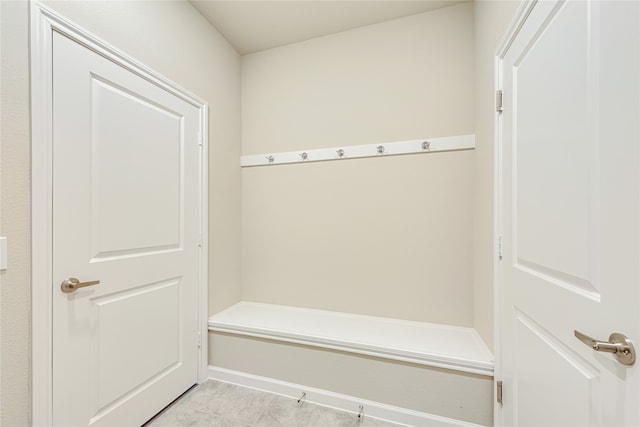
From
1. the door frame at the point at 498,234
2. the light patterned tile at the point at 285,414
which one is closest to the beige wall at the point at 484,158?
the door frame at the point at 498,234

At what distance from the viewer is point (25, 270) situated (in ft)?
3.33

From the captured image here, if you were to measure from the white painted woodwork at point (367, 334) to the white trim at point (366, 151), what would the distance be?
1261 mm

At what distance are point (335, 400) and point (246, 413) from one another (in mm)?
557

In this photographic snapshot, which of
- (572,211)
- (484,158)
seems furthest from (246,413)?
(484,158)

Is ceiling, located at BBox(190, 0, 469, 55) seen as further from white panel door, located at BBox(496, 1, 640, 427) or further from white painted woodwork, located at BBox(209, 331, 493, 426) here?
white painted woodwork, located at BBox(209, 331, 493, 426)

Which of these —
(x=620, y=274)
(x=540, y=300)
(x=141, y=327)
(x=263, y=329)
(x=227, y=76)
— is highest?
(x=227, y=76)

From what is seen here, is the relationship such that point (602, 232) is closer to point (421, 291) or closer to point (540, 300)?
point (540, 300)

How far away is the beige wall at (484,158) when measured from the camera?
1.42 m

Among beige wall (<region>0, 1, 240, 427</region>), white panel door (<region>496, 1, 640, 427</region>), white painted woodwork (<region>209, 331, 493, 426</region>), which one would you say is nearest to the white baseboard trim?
white painted woodwork (<region>209, 331, 493, 426</region>)

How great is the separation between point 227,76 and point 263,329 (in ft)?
6.73

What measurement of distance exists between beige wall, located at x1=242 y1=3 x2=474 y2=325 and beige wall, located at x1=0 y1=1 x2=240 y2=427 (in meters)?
0.21

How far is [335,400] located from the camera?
1.65 m

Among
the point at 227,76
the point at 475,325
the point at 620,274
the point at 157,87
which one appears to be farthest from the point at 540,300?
the point at 227,76

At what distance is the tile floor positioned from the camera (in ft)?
4.96
